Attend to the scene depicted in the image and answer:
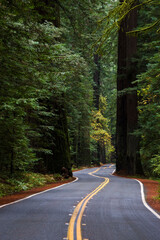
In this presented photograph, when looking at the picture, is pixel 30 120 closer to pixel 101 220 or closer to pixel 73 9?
pixel 73 9

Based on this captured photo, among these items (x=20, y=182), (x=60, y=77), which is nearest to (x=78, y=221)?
(x=60, y=77)

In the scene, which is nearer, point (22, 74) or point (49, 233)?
point (49, 233)

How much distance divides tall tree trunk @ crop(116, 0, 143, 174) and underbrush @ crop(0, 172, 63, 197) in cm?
893

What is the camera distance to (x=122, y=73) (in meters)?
30.0

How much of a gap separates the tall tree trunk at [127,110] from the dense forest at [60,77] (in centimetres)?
9

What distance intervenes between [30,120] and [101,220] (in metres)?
15.0

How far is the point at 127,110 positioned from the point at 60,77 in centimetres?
1390

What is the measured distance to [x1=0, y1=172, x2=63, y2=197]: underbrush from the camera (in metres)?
15.4

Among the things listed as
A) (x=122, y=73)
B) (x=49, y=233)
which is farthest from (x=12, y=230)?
(x=122, y=73)

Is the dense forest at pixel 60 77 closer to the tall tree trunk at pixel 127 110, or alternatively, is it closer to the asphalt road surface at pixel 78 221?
the tall tree trunk at pixel 127 110

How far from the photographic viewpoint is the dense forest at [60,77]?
1155 cm

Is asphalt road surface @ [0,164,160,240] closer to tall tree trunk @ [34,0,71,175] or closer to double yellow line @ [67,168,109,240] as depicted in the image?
double yellow line @ [67,168,109,240]

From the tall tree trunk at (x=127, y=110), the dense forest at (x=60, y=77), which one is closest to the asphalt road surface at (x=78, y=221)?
the dense forest at (x=60, y=77)

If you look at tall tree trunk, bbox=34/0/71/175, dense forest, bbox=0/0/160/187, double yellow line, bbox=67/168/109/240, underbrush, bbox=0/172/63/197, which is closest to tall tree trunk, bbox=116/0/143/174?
dense forest, bbox=0/0/160/187
